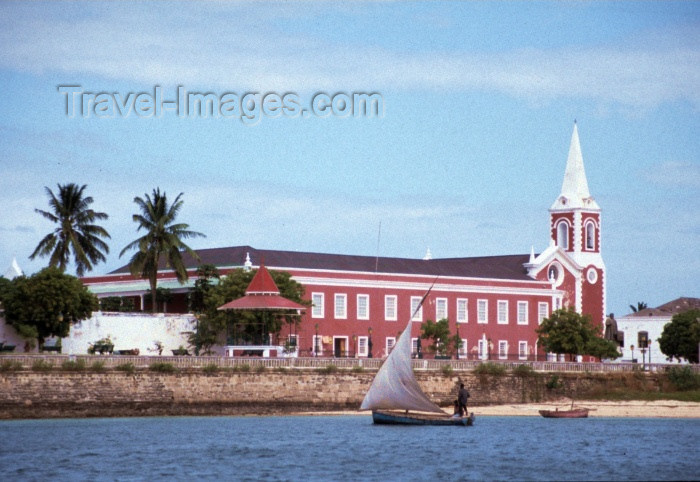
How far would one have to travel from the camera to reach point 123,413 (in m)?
64.4

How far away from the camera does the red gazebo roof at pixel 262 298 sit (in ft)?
245

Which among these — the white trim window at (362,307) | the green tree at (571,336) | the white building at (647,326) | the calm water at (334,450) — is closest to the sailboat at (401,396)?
the calm water at (334,450)

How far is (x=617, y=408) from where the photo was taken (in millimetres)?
73750

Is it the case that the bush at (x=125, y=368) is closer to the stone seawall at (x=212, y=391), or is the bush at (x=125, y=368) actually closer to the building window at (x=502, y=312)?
the stone seawall at (x=212, y=391)

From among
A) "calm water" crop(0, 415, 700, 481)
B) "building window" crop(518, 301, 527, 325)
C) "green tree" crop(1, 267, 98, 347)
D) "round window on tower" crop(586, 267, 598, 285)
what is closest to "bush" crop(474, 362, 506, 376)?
"calm water" crop(0, 415, 700, 481)

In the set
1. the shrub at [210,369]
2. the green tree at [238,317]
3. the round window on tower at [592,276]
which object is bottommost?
the shrub at [210,369]

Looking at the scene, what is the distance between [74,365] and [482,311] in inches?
1314

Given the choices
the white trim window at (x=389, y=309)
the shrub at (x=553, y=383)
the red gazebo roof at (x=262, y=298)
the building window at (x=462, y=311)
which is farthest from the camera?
the building window at (x=462, y=311)

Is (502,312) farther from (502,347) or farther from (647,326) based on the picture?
(647,326)

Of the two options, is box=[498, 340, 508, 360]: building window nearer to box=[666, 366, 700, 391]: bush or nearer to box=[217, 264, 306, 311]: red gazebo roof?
box=[666, 366, 700, 391]: bush

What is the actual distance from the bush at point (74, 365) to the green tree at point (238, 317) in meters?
14.6

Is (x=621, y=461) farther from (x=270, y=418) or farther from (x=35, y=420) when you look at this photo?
(x=35, y=420)

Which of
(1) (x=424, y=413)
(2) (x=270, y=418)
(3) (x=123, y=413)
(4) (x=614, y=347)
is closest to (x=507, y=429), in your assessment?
(1) (x=424, y=413)

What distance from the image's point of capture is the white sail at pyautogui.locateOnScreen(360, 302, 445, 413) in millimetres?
60812
